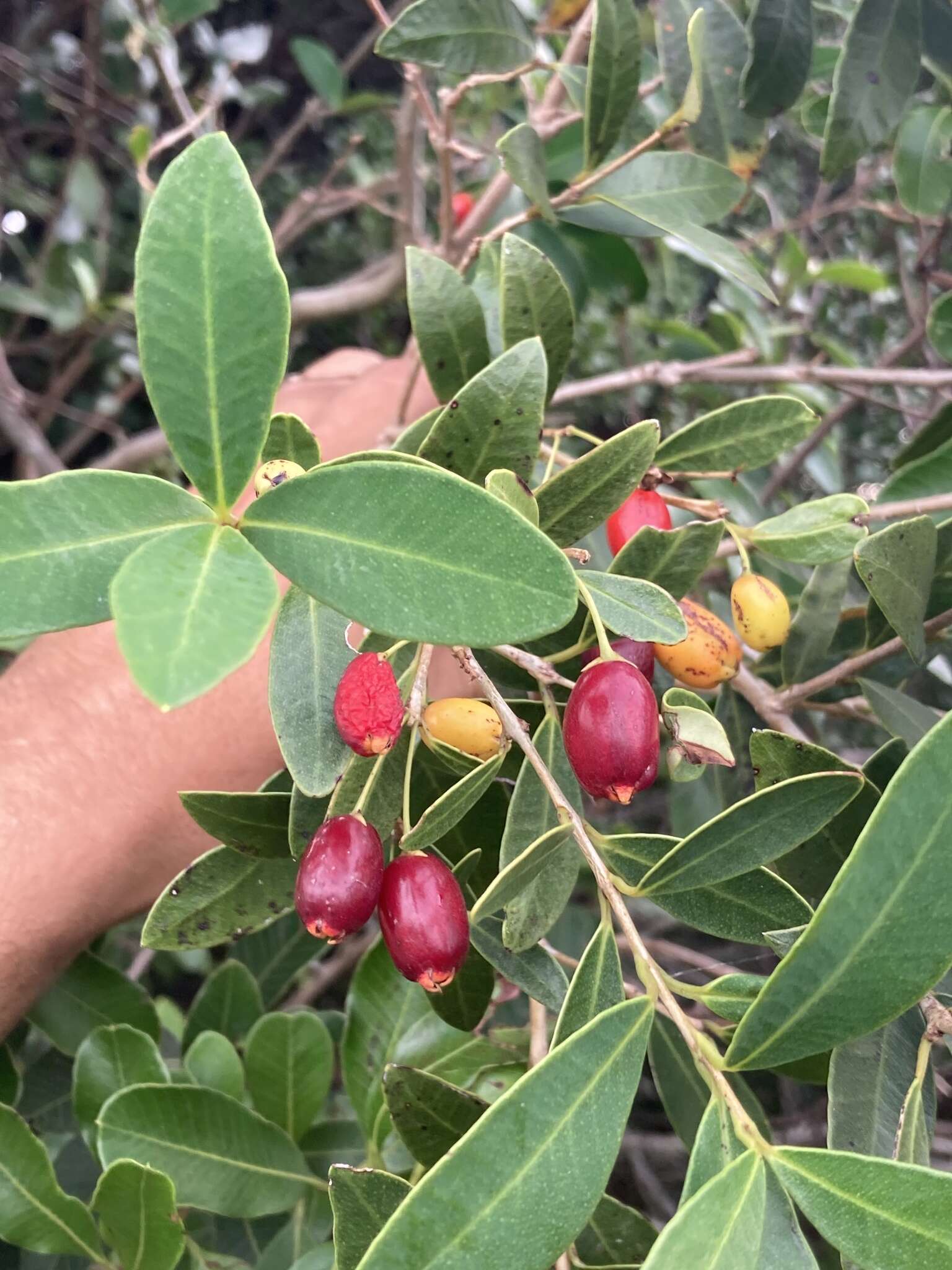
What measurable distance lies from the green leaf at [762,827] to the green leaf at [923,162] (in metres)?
0.81

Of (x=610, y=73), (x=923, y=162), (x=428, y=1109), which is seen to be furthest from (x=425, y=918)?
(x=923, y=162)

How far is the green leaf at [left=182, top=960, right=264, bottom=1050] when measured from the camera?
33.5 inches

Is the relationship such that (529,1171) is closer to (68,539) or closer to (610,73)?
(68,539)

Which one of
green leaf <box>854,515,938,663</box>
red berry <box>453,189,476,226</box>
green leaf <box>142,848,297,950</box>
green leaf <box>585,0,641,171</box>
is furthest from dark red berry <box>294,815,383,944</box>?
red berry <box>453,189,476,226</box>

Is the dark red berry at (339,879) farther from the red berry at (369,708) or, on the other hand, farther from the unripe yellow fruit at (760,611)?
the unripe yellow fruit at (760,611)

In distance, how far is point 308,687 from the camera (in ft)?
1.46

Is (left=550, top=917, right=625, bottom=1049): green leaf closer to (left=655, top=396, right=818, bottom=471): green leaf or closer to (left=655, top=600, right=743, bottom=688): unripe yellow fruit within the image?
(left=655, top=600, right=743, bottom=688): unripe yellow fruit

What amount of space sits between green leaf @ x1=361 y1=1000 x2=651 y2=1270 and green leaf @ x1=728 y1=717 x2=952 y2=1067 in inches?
2.9

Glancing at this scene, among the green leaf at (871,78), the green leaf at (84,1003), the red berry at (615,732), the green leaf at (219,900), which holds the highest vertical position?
the green leaf at (871,78)

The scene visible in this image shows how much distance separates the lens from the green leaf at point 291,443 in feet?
1.59

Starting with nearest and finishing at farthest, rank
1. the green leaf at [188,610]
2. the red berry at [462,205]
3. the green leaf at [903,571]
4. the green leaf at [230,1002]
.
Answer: the green leaf at [188,610], the green leaf at [903,571], the green leaf at [230,1002], the red berry at [462,205]

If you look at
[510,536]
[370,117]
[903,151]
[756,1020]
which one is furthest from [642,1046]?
[370,117]

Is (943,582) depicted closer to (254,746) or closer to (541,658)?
(541,658)

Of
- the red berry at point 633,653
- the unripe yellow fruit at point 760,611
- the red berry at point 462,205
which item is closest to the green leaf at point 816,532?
the unripe yellow fruit at point 760,611
